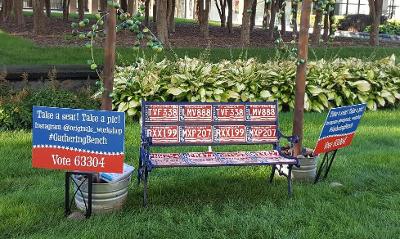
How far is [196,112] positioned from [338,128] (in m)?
1.41

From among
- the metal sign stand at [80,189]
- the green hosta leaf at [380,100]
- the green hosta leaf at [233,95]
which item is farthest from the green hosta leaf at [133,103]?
the green hosta leaf at [380,100]

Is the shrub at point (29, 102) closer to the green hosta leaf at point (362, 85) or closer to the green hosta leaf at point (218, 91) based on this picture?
the green hosta leaf at point (218, 91)

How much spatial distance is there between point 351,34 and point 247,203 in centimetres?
2696

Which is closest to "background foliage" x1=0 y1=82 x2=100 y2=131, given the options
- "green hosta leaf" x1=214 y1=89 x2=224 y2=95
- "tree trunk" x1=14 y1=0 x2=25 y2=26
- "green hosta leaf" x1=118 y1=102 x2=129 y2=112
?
"green hosta leaf" x1=118 y1=102 x2=129 y2=112

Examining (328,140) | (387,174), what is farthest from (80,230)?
(387,174)

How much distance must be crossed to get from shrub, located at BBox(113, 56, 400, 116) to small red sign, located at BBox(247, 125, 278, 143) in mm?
2600

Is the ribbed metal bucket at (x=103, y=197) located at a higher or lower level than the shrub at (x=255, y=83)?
lower

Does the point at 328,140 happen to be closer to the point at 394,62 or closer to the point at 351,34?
the point at 394,62

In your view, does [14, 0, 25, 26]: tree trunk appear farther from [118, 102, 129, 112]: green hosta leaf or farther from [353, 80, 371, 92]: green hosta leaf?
[353, 80, 371, 92]: green hosta leaf

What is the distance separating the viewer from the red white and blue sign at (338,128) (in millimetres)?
5152

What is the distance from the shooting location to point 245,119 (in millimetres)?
5602

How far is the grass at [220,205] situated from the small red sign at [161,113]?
26.2 inches

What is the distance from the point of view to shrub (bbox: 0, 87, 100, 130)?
7500mm

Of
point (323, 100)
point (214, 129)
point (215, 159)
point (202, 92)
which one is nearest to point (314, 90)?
point (323, 100)
